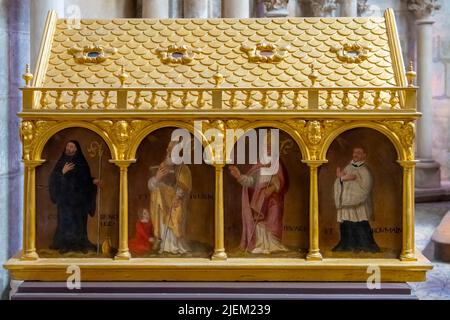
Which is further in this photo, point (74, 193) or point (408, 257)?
point (74, 193)

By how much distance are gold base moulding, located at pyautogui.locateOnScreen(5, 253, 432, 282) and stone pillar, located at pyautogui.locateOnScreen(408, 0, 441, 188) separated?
7.90 meters

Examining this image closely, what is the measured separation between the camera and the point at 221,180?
4820 mm

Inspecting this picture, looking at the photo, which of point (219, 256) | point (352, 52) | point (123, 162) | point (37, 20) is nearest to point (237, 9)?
point (37, 20)

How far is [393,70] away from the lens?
199 inches

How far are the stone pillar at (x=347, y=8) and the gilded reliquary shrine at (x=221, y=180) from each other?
6331 mm

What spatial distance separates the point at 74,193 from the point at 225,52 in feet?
5.24

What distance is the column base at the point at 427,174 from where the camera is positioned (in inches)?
487

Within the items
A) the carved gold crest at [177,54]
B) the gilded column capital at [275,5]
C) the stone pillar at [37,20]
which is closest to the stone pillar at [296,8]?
the gilded column capital at [275,5]

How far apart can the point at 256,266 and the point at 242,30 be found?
1.92 m

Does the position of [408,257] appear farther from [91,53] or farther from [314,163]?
[91,53]

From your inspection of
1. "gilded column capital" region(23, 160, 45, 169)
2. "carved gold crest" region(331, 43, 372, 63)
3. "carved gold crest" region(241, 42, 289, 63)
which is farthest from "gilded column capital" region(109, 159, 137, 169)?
"carved gold crest" region(331, 43, 372, 63)

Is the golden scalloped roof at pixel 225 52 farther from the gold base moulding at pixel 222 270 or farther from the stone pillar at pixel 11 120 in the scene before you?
the gold base moulding at pixel 222 270

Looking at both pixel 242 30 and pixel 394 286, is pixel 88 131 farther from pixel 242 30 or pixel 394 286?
pixel 394 286
